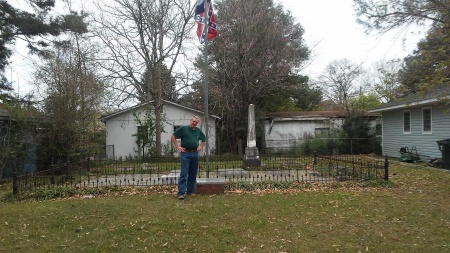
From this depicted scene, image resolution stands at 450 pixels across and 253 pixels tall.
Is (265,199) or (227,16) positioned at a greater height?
(227,16)

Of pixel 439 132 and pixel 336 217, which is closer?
pixel 336 217

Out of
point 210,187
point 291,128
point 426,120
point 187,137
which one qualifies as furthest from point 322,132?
point 187,137

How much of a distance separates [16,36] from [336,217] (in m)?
17.9

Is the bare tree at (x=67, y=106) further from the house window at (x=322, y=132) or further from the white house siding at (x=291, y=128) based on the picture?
the house window at (x=322, y=132)

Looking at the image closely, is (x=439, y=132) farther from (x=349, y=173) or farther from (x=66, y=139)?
(x=66, y=139)

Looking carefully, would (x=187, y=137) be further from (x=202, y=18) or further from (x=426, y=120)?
(x=426, y=120)

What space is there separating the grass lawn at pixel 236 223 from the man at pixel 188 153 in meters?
0.36

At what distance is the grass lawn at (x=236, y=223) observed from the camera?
171 inches

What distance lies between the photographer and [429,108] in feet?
47.9

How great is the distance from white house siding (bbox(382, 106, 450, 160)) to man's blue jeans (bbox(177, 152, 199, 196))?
9.32 metres

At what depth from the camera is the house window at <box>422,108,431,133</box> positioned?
1471cm

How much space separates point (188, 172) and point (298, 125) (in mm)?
17203

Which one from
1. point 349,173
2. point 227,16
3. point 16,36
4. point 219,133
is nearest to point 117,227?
point 349,173

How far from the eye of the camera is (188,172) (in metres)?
7.20
